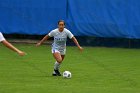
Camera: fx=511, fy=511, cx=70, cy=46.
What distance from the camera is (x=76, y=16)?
25203mm

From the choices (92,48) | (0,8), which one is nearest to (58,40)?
(92,48)

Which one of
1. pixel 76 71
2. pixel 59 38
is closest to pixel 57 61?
Answer: pixel 59 38

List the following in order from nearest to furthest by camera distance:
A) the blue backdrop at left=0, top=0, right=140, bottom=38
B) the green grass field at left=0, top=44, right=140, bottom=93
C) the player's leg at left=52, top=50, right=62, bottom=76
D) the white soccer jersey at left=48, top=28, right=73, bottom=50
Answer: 1. the green grass field at left=0, top=44, right=140, bottom=93
2. the player's leg at left=52, top=50, right=62, bottom=76
3. the white soccer jersey at left=48, top=28, right=73, bottom=50
4. the blue backdrop at left=0, top=0, right=140, bottom=38

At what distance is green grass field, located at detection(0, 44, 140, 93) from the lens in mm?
12648

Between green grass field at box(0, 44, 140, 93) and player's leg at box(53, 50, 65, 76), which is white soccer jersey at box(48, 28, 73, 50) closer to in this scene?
player's leg at box(53, 50, 65, 76)

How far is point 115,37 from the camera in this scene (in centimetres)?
2483

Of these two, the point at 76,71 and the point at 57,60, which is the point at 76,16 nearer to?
the point at 76,71

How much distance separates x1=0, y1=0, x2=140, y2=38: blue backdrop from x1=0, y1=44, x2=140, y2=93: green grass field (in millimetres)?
1225

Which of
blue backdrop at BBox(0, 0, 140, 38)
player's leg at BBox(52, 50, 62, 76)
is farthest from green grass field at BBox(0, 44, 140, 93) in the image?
blue backdrop at BBox(0, 0, 140, 38)

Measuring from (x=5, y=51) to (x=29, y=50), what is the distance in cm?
Result: 111

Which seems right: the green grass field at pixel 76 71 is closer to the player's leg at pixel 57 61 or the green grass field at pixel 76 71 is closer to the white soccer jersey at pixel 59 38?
the player's leg at pixel 57 61

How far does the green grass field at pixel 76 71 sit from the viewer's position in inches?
498

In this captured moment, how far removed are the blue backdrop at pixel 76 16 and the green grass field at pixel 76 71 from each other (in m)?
1.22

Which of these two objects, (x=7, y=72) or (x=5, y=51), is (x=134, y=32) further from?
(x=7, y=72)
